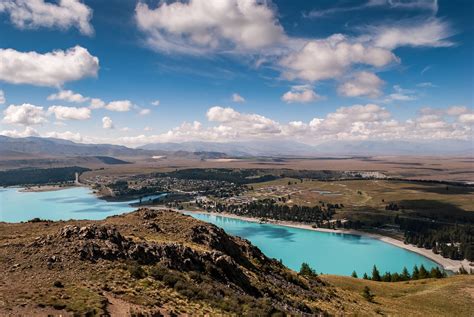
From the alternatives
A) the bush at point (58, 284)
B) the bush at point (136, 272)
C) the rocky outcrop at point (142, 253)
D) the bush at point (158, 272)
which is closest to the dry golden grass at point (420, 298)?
the rocky outcrop at point (142, 253)

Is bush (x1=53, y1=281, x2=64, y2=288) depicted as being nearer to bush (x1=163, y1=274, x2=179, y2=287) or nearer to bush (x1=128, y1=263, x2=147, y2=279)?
bush (x1=128, y1=263, x2=147, y2=279)

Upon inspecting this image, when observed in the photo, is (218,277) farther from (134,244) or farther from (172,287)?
(134,244)

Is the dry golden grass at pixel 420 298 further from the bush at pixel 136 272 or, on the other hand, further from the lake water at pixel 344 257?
the lake water at pixel 344 257

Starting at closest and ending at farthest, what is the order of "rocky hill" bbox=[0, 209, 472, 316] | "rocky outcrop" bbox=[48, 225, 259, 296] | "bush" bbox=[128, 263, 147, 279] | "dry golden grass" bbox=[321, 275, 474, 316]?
1. "rocky hill" bbox=[0, 209, 472, 316]
2. "bush" bbox=[128, 263, 147, 279]
3. "rocky outcrop" bbox=[48, 225, 259, 296]
4. "dry golden grass" bbox=[321, 275, 474, 316]

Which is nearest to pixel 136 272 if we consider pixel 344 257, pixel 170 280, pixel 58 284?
pixel 170 280

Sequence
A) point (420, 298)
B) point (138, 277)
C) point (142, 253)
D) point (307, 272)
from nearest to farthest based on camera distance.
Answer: point (138, 277)
point (142, 253)
point (420, 298)
point (307, 272)

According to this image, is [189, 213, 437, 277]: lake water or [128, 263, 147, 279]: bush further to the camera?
[189, 213, 437, 277]: lake water

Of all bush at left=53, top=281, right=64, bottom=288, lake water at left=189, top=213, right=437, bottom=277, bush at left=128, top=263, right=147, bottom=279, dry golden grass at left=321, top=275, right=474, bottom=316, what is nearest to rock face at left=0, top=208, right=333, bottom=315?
bush at left=128, top=263, right=147, bottom=279

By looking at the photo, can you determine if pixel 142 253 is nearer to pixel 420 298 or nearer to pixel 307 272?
pixel 307 272
